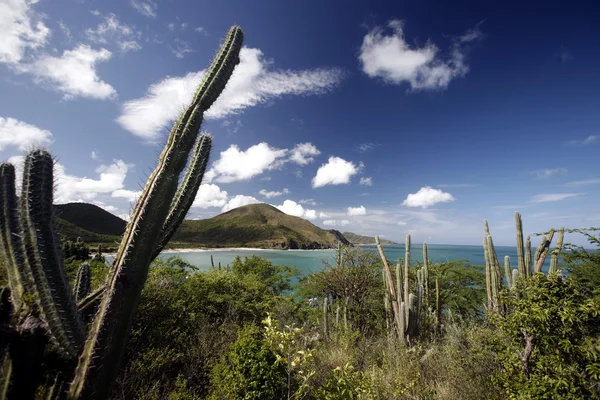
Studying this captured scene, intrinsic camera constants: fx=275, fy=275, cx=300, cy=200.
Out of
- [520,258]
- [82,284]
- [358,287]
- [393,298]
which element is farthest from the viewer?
[358,287]

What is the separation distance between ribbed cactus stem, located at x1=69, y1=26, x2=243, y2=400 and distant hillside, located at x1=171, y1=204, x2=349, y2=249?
309ft

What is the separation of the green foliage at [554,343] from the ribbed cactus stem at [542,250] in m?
3.62

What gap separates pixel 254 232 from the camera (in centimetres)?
12031

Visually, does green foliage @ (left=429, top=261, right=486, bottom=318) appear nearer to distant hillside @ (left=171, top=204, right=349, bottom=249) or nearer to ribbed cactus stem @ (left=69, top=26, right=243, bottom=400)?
ribbed cactus stem @ (left=69, top=26, right=243, bottom=400)

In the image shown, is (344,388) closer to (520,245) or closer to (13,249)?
(13,249)

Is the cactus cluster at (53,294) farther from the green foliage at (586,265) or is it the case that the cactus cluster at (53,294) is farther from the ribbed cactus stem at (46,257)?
the green foliage at (586,265)

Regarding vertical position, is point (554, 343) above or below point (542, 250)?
below

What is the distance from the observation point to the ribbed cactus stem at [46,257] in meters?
2.11

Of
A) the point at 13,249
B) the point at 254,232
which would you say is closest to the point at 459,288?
the point at 13,249

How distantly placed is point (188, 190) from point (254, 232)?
391ft

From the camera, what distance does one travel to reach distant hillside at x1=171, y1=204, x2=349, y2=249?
10844 cm

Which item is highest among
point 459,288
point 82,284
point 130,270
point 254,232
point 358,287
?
point 254,232

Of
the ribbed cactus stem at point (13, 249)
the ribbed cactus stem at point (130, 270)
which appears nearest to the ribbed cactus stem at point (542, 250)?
the ribbed cactus stem at point (130, 270)

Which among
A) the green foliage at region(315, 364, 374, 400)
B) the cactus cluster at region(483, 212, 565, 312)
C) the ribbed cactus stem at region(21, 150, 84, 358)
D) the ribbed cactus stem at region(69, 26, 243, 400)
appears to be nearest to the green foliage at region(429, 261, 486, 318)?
the cactus cluster at region(483, 212, 565, 312)
